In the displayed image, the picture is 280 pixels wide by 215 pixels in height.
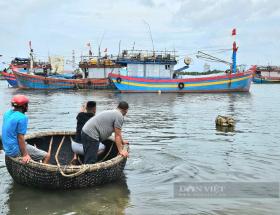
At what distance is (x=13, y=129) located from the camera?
6312mm

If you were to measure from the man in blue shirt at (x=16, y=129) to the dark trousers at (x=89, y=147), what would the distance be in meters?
1.00

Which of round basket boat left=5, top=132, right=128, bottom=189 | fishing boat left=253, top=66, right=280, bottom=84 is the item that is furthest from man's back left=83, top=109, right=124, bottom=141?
fishing boat left=253, top=66, right=280, bottom=84

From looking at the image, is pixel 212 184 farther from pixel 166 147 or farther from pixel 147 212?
pixel 166 147

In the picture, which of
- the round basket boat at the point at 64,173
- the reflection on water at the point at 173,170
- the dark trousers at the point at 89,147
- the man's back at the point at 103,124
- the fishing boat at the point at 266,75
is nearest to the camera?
the reflection on water at the point at 173,170

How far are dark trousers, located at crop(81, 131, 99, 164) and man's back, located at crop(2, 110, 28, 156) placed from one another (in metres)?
1.16

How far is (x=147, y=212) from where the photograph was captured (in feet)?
19.7

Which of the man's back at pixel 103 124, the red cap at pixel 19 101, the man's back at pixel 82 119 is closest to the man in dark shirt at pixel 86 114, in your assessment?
the man's back at pixel 82 119

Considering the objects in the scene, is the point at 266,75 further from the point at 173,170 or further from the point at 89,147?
the point at 89,147

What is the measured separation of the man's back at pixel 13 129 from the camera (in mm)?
6230

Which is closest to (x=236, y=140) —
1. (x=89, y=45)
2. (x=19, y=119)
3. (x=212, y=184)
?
(x=212, y=184)

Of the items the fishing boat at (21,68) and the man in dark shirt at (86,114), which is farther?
the fishing boat at (21,68)

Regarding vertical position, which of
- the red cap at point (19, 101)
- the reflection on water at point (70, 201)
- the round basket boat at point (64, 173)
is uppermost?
the red cap at point (19, 101)

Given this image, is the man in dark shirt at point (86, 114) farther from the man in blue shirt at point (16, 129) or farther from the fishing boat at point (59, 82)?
the fishing boat at point (59, 82)

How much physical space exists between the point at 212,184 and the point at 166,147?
11.4ft
